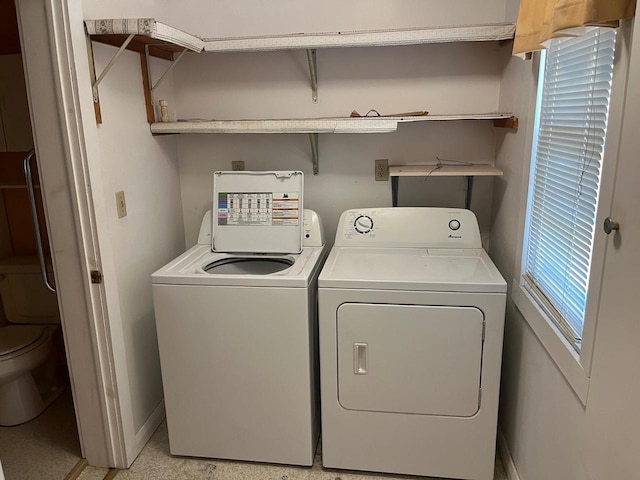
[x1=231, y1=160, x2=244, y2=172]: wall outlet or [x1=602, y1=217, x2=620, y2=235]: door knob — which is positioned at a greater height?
[x1=231, y1=160, x2=244, y2=172]: wall outlet

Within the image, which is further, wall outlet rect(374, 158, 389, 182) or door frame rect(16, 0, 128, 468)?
wall outlet rect(374, 158, 389, 182)

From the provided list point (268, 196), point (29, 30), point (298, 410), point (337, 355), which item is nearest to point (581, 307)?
point (337, 355)

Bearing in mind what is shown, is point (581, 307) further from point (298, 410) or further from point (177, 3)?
point (177, 3)

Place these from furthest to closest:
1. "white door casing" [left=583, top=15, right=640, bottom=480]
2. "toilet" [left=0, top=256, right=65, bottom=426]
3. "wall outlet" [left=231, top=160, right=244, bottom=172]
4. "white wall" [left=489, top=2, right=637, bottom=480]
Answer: "wall outlet" [left=231, top=160, right=244, bottom=172] → "toilet" [left=0, top=256, right=65, bottom=426] → "white wall" [left=489, top=2, right=637, bottom=480] → "white door casing" [left=583, top=15, right=640, bottom=480]

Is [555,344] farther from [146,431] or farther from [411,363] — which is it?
[146,431]

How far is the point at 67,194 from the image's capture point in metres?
1.74

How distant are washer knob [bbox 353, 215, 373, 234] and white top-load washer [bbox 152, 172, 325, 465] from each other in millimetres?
210

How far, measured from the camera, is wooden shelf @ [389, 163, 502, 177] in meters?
2.10

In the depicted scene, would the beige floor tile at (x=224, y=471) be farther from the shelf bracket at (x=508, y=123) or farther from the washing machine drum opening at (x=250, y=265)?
the shelf bracket at (x=508, y=123)

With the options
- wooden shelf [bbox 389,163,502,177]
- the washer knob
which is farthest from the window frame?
the washer knob

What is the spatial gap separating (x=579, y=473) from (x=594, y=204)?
0.71 meters

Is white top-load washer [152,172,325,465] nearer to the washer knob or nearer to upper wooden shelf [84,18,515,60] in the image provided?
the washer knob

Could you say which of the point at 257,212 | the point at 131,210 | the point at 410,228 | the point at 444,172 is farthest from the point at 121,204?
the point at 444,172

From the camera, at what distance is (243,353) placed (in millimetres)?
1920
